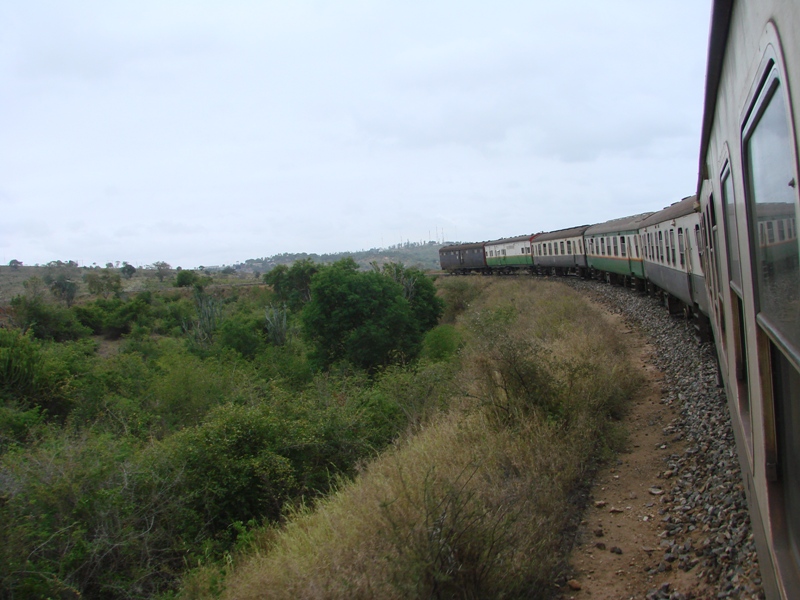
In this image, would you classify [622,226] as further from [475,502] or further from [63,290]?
[63,290]

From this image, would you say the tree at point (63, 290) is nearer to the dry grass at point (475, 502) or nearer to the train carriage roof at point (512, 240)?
the train carriage roof at point (512, 240)

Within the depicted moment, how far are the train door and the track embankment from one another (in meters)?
1.84

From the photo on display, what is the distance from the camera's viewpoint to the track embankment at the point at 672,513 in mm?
4355

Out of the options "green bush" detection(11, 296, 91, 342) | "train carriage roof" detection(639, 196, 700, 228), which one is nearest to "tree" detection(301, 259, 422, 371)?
"train carriage roof" detection(639, 196, 700, 228)

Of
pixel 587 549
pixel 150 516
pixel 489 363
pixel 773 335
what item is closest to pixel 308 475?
pixel 150 516

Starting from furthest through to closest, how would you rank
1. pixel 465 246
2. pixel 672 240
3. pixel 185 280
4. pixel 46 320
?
pixel 185 280 → pixel 465 246 → pixel 46 320 → pixel 672 240

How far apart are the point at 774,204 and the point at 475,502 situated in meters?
3.61

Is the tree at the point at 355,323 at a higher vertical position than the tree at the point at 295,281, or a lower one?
lower

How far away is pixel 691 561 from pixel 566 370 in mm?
5036

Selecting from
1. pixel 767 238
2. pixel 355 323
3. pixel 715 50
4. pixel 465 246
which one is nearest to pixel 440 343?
pixel 355 323

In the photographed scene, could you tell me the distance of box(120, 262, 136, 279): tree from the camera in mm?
96062

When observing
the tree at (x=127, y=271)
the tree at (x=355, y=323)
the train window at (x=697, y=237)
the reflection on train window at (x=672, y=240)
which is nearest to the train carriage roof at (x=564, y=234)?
the tree at (x=355, y=323)

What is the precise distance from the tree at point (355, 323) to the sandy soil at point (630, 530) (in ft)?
64.2

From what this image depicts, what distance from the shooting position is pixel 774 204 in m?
Result: 1.85
